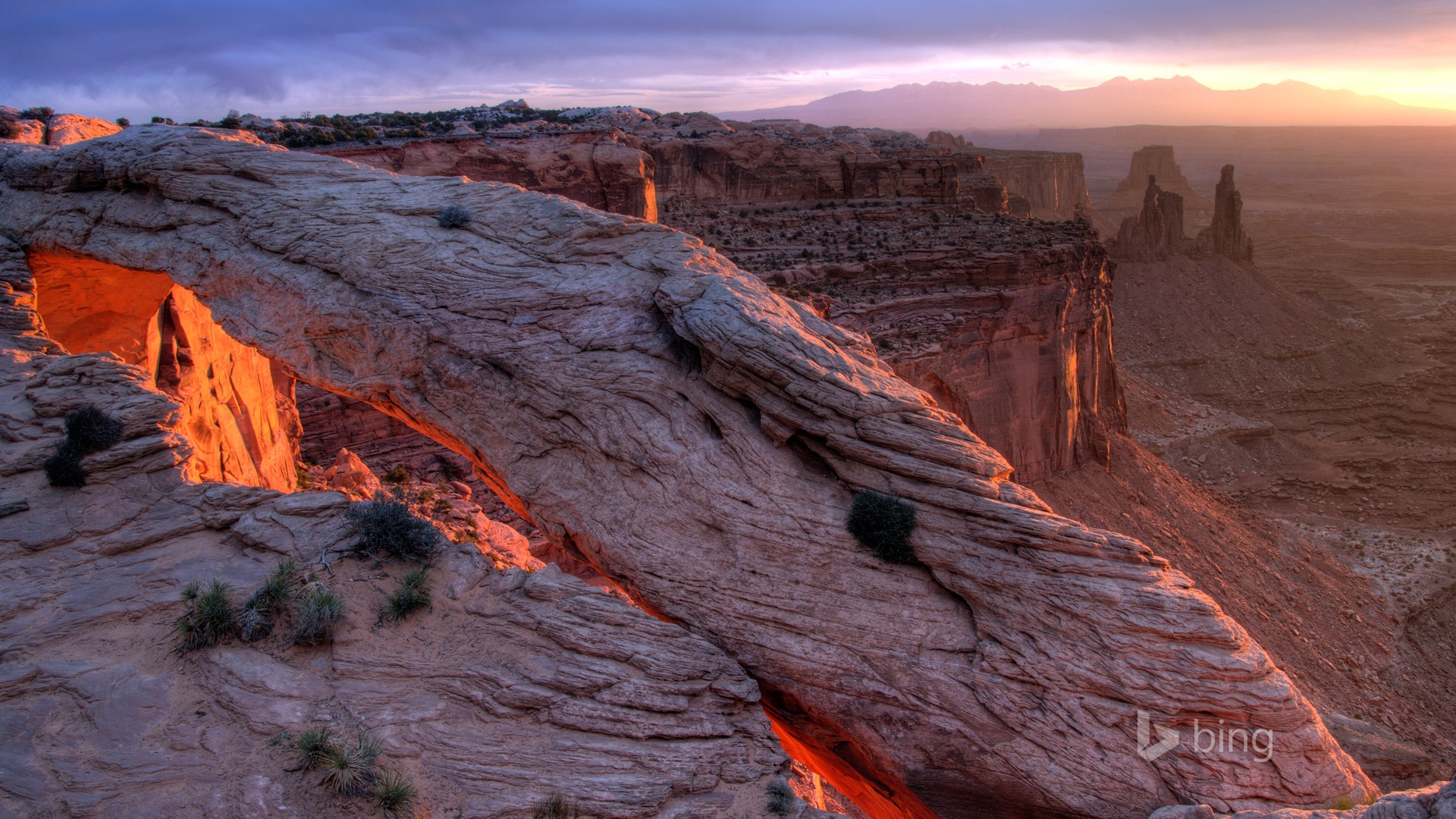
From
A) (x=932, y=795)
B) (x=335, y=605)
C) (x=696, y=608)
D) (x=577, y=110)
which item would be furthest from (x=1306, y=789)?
(x=577, y=110)

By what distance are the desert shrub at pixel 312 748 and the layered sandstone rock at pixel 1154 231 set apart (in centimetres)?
7066

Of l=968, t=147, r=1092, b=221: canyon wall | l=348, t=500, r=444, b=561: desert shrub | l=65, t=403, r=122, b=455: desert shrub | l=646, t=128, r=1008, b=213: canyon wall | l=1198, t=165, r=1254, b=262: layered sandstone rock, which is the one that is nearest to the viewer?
l=348, t=500, r=444, b=561: desert shrub

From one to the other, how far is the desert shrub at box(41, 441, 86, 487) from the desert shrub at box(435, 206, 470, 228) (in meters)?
7.45

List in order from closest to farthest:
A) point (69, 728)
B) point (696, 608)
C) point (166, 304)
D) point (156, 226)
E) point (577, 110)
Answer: point (69, 728), point (696, 608), point (156, 226), point (166, 304), point (577, 110)

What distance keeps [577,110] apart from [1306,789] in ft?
171

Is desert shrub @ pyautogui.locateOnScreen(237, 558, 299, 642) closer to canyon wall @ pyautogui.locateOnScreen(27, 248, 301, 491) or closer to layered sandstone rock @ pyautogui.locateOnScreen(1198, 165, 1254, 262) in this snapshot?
canyon wall @ pyautogui.locateOnScreen(27, 248, 301, 491)

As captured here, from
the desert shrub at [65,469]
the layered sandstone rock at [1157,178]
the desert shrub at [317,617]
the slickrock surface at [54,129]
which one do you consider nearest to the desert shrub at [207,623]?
the desert shrub at [317,617]

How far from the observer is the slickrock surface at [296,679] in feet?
27.6

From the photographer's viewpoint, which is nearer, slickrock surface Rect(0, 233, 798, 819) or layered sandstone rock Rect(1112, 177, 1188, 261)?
slickrock surface Rect(0, 233, 798, 819)

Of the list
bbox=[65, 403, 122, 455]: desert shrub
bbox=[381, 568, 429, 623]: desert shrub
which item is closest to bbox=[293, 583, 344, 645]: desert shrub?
bbox=[381, 568, 429, 623]: desert shrub

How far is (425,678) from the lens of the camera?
1003cm

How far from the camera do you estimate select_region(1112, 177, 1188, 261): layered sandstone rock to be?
64.1 metres

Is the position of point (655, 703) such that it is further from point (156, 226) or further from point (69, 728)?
point (156, 226)

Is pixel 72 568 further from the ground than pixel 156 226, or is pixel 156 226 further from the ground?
pixel 156 226
